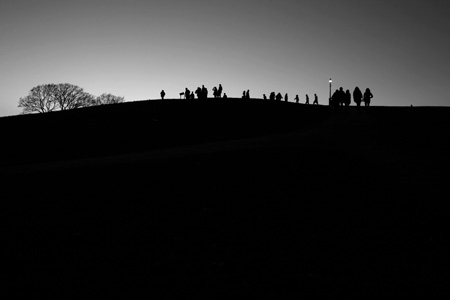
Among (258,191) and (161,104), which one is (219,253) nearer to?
(258,191)

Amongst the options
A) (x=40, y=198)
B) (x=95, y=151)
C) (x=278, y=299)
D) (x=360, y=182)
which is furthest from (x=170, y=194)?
(x=95, y=151)

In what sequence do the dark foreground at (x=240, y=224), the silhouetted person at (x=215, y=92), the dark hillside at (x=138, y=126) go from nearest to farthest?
the dark foreground at (x=240, y=224), the dark hillside at (x=138, y=126), the silhouetted person at (x=215, y=92)

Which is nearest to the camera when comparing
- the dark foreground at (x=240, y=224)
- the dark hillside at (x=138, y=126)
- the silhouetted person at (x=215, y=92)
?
the dark foreground at (x=240, y=224)

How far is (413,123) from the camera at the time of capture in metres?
18.4

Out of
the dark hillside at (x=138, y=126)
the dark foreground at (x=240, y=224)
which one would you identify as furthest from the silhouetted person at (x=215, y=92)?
the dark foreground at (x=240, y=224)

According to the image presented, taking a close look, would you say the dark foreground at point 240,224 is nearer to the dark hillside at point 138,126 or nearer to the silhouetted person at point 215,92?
the dark hillside at point 138,126

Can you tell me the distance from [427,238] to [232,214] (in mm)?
3908

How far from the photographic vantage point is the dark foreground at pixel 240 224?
4.75 metres

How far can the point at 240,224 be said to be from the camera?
6637mm

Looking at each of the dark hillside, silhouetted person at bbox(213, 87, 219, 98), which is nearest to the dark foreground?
the dark hillside

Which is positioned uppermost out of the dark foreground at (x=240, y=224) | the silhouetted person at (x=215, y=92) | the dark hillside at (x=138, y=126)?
the silhouetted person at (x=215, y=92)

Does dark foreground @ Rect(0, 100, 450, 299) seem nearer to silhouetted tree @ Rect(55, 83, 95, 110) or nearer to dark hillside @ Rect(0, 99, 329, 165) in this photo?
dark hillside @ Rect(0, 99, 329, 165)

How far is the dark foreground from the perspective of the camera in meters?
4.75

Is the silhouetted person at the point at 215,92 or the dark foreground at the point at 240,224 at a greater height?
the silhouetted person at the point at 215,92
